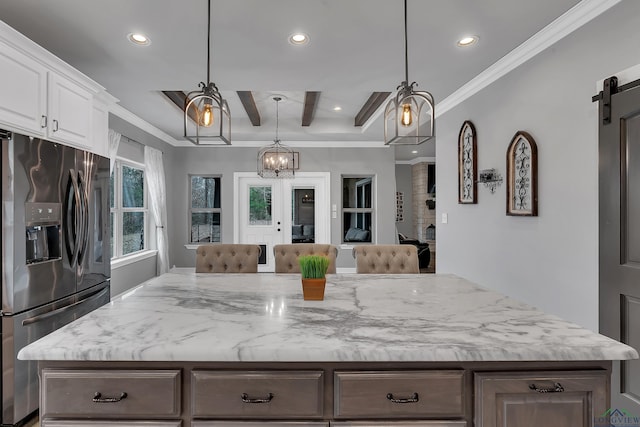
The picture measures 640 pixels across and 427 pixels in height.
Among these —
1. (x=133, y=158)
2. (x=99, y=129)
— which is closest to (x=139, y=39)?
(x=99, y=129)

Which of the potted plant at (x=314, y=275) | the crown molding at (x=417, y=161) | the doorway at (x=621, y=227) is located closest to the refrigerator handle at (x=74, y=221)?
the potted plant at (x=314, y=275)

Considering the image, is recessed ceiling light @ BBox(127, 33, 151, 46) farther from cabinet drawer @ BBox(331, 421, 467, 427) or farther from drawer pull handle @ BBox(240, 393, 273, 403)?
cabinet drawer @ BBox(331, 421, 467, 427)

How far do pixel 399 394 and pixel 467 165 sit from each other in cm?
311

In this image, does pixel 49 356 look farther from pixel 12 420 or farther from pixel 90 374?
pixel 12 420

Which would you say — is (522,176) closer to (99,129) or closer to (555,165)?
(555,165)

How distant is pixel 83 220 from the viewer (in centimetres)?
264

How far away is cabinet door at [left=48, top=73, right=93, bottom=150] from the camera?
8.37ft

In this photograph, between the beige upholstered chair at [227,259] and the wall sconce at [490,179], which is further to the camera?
the wall sconce at [490,179]

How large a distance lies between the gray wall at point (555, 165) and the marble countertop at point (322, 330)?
1031 millimetres

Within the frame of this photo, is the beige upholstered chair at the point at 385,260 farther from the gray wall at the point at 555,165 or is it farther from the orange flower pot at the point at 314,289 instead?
the gray wall at the point at 555,165

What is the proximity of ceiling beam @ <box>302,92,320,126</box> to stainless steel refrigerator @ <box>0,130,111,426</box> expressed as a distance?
2489 millimetres

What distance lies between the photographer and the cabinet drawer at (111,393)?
3.68 feet

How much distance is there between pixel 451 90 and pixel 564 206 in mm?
1815

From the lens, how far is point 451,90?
12.5 ft
